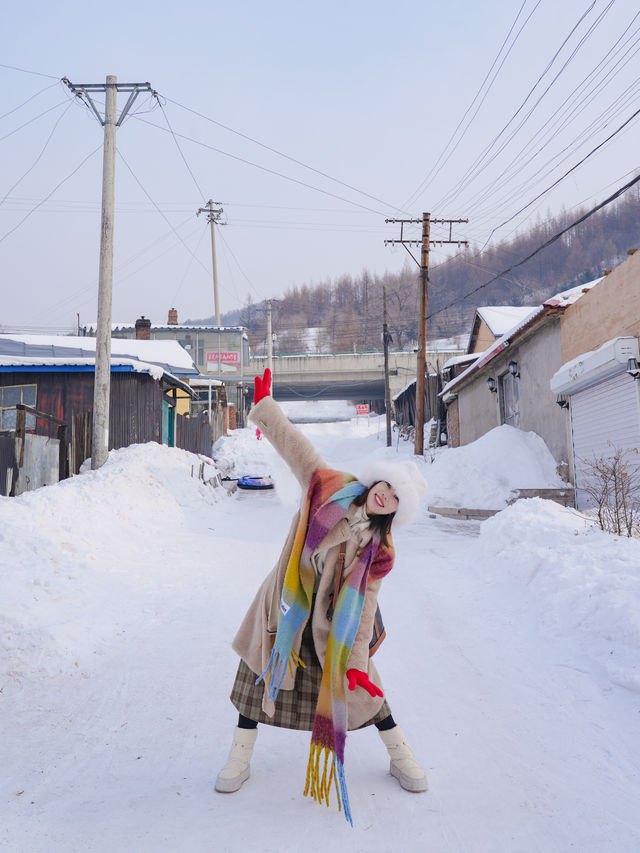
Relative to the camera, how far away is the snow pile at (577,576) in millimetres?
4039

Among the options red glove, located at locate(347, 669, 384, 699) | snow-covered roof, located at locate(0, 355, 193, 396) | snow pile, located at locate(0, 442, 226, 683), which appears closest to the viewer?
red glove, located at locate(347, 669, 384, 699)

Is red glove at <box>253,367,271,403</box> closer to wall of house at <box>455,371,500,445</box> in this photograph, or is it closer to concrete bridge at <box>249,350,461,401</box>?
wall of house at <box>455,371,500,445</box>

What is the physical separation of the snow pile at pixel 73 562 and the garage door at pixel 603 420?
694 cm

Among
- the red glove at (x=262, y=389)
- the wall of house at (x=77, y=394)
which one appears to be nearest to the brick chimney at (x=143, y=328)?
the wall of house at (x=77, y=394)

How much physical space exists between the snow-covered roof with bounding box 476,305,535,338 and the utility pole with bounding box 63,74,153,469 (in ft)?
51.7

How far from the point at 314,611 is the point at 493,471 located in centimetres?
1198

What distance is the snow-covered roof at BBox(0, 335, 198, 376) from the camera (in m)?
18.4

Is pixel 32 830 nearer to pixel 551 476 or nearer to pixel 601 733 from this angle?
pixel 601 733

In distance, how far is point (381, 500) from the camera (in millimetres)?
2729

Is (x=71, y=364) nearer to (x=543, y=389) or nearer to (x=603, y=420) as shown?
(x=543, y=389)

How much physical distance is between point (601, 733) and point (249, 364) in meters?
44.3

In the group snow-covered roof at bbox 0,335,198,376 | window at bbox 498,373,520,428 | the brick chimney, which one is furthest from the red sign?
window at bbox 498,373,520,428

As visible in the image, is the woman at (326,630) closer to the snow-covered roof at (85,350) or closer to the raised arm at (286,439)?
the raised arm at (286,439)

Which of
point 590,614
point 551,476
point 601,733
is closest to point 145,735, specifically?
point 601,733
